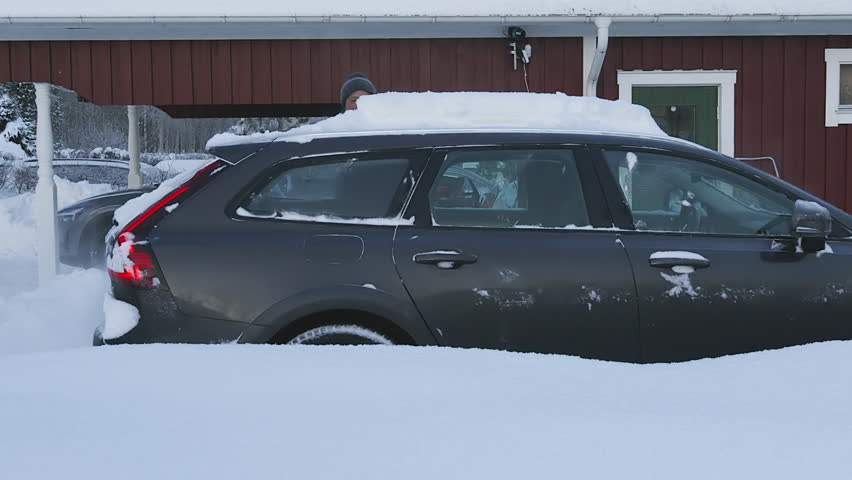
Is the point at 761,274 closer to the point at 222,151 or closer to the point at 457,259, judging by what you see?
the point at 457,259

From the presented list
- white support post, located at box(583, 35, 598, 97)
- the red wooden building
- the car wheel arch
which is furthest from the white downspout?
the car wheel arch

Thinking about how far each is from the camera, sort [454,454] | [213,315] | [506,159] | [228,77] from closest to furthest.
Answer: [454,454] < [213,315] < [506,159] < [228,77]

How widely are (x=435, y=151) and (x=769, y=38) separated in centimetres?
750

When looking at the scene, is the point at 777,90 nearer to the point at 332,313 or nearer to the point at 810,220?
the point at 810,220

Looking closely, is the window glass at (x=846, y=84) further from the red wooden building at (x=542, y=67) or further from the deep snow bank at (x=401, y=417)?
the deep snow bank at (x=401, y=417)

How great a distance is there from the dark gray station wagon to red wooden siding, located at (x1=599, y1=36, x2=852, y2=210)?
6315 millimetres

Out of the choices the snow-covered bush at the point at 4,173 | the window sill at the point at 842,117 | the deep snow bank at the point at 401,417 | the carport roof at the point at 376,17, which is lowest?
the deep snow bank at the point at 401,417

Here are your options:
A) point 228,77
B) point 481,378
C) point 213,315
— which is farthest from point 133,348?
point 228,77

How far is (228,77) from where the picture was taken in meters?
10.1

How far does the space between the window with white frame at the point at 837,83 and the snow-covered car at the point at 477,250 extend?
6787 mm

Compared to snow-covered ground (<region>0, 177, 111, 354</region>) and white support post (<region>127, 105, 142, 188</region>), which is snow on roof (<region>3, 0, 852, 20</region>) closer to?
snow-covered ground (<region>0, 177, 111, 354</region>)

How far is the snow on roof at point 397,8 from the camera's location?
9.28 m

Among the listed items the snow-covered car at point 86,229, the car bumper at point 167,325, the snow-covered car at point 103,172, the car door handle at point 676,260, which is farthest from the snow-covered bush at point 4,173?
the car door handle at point 676,260

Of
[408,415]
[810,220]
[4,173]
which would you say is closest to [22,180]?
[4,173]
